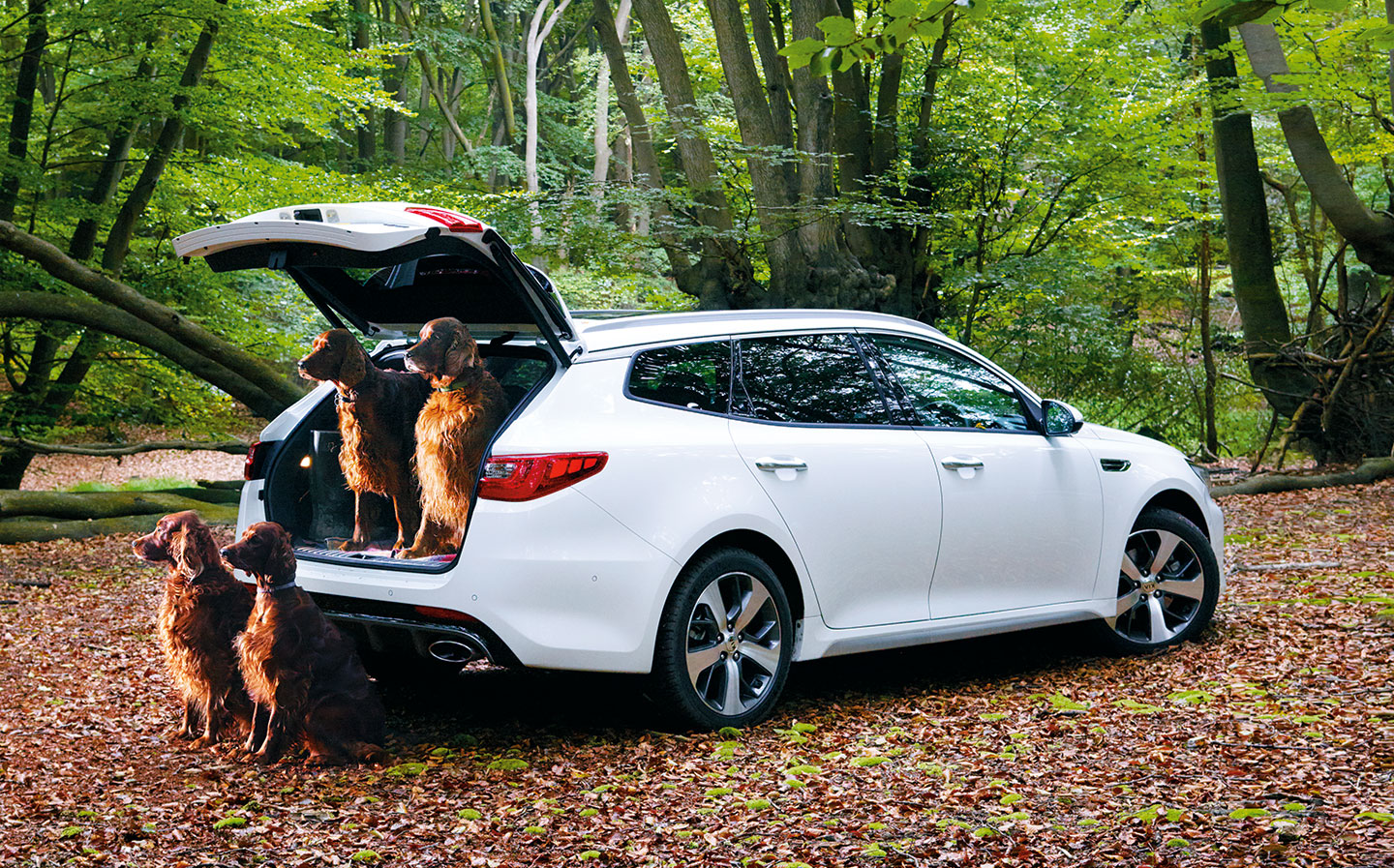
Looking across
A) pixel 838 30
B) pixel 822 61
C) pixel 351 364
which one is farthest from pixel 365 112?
pixel 838 30

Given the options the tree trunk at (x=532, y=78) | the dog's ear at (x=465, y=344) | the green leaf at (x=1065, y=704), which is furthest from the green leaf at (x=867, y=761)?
the tree trunk at (x=532, y=78)

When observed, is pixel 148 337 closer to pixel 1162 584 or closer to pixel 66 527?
pixel 66 527

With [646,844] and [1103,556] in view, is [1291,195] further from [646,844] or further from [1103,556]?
[646,844]

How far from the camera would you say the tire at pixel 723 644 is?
466cm

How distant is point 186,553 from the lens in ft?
15.1

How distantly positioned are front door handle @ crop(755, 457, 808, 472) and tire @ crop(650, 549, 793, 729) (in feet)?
1.15

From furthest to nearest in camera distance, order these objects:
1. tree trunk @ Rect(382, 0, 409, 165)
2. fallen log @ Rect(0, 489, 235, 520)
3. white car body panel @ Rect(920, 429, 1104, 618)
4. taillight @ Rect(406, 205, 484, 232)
Answer: tree trunk @ Rect(382, 0, 409, 165) < fallen log @ Rect(0, 489, 235, 520) < white car body panel @ Rect(920, 429, 1104, 618) < taillight @ Rect(406, 205, 484, 232)

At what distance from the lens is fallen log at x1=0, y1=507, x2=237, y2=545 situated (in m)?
10.9

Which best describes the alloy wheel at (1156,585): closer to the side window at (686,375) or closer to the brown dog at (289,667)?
the side window at (686,375)

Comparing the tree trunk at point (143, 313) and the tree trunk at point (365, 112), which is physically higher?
the tree trunk at point (365, 112)

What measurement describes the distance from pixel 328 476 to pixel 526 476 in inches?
54.1

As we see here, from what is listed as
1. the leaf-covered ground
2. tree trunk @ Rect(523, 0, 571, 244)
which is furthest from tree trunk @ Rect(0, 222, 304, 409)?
tree trunk @ Rect(523, 0, 571, 244)

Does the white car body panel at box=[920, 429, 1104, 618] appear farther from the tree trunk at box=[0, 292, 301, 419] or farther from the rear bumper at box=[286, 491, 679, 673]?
the tree trunk at box=[0, 292, 301, 419]

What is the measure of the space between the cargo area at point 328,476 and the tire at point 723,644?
110cm
